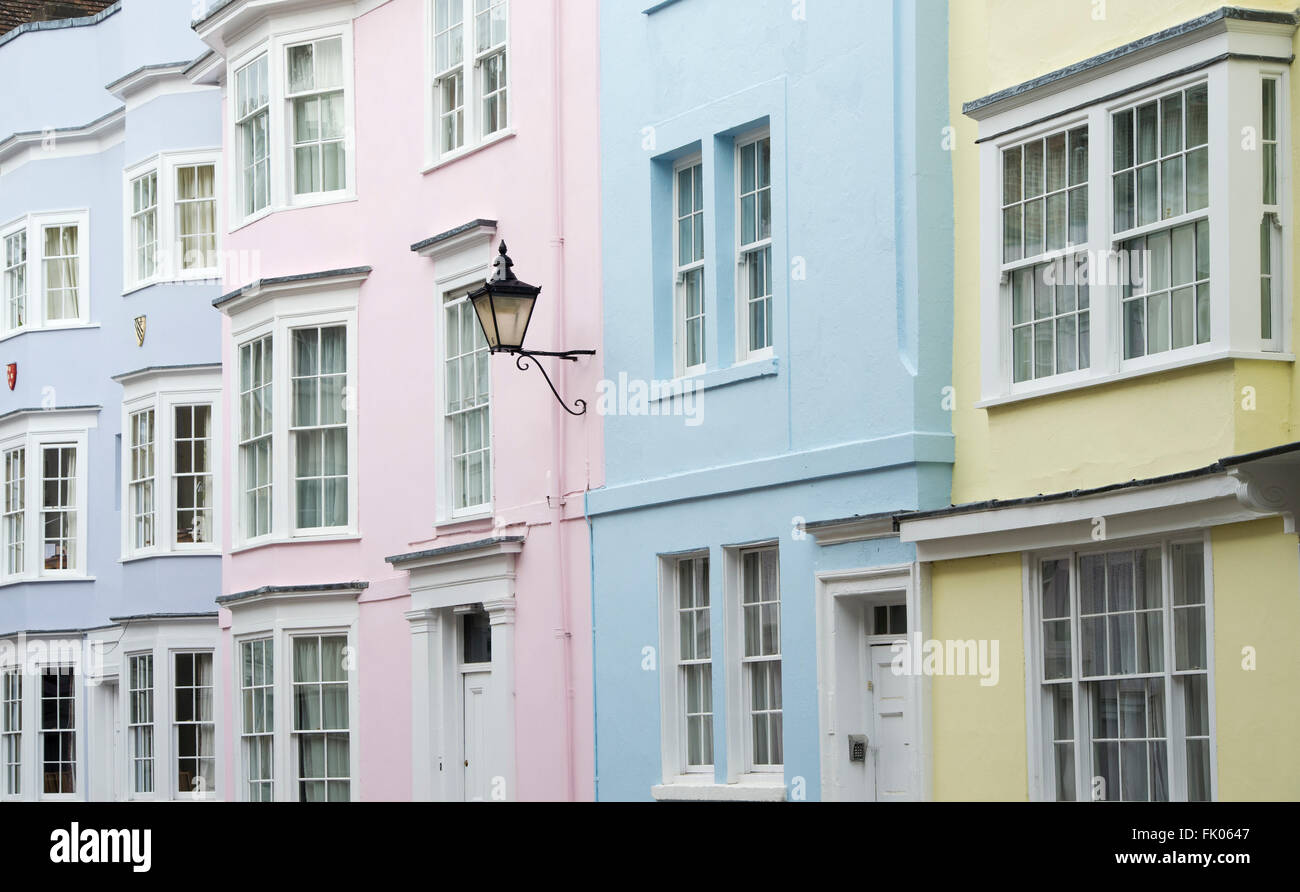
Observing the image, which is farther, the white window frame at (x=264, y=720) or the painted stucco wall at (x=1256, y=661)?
the white window frame at (x=264, y=720)

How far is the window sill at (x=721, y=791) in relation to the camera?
1570 cm

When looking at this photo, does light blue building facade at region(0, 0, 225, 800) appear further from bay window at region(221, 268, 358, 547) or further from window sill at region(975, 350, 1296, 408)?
window sill at region(975, 350, 1296, 408)

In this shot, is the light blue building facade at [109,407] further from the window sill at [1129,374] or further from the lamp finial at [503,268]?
the window sill at [1129,374]

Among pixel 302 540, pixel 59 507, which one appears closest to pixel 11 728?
pixel 59 507

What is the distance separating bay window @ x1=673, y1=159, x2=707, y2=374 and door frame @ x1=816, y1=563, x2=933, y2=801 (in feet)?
8.99

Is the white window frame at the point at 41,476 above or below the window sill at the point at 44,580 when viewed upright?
above

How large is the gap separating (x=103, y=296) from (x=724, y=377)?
14.6 m

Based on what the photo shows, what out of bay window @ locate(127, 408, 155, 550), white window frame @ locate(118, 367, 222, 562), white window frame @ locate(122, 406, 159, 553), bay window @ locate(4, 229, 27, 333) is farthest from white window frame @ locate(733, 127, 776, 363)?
bay window @ locate(4, 229, 27, 333)

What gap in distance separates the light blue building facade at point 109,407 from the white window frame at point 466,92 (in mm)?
5033

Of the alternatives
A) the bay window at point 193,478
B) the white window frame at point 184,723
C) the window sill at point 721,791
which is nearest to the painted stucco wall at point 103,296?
the bay window at point 193,478

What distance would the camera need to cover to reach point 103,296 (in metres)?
28.8
